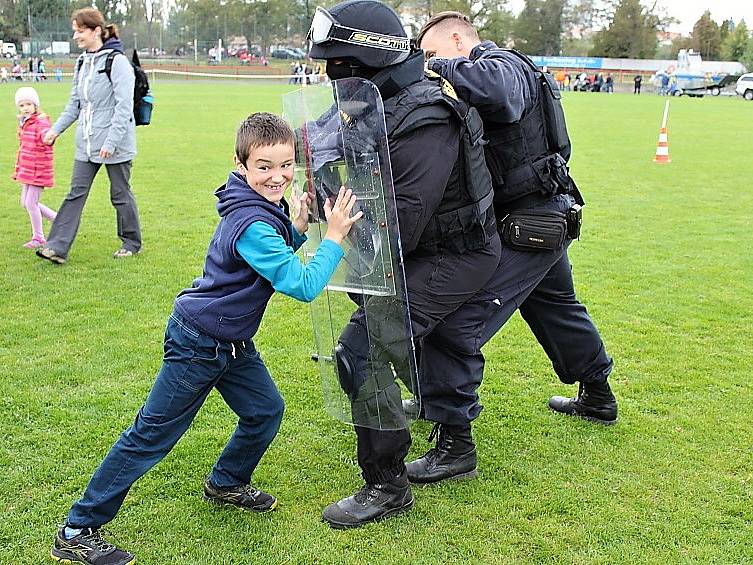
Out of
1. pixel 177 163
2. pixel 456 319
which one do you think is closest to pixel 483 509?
pixel 456 319

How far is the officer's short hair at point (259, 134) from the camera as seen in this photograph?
3042 mm

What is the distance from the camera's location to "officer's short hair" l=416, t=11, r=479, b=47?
13.2 ft

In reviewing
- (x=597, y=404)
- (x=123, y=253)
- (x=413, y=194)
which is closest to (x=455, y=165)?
(x=413, y=194)

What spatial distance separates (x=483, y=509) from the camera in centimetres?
Answer: 378

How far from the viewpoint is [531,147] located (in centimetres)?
386

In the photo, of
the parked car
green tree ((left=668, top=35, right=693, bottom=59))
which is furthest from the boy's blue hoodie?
green tree ((left=668, top=35, right=693, bottom=59))

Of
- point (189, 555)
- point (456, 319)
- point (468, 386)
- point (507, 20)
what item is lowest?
point (189, 555)

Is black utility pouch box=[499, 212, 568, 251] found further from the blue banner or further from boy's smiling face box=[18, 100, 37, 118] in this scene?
the blue banner

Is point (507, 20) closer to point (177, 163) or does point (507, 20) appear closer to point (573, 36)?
point (573, 36)

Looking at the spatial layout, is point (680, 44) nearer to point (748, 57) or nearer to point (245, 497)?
point (748, 57)

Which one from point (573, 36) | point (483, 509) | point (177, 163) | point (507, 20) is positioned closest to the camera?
point (483, 509)

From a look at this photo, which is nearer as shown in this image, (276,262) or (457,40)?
(276,262)

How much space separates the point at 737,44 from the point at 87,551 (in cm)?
9391

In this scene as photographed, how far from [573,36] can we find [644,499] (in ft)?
315
